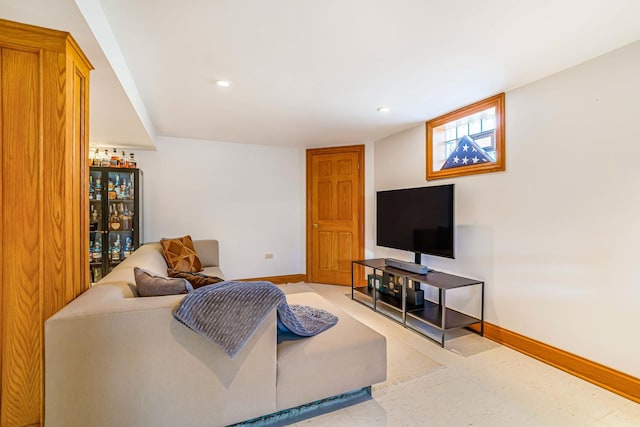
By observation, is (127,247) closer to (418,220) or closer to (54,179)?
(54,179)

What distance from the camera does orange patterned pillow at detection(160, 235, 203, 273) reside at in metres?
3.23

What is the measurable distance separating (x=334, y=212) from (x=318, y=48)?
2.99 meters

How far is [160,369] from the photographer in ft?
4.56

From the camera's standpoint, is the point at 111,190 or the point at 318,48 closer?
the point at 318,48

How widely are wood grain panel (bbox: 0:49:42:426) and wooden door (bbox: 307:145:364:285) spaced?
3626 mm

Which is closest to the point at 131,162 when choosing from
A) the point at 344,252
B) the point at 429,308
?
the point at 344,252

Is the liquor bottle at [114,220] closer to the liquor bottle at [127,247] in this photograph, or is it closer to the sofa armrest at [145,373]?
the liquor bottle at [127,247]

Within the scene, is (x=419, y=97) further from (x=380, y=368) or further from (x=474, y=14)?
(x=380, y=368)

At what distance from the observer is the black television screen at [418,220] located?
2943 millimetres

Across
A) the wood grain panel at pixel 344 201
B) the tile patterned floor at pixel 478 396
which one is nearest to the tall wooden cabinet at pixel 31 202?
the tile patterned floor at pixel 478 396

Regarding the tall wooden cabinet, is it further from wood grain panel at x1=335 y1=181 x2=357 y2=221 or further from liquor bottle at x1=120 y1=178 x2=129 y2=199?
wood grain panel at x1=335 y1=181 x2=357 y2=221

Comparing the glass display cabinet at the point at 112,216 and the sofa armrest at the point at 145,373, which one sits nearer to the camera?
the sofa armrest at the point at 145,373

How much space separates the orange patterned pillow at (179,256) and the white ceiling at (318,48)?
4.19 ft

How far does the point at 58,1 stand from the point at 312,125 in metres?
2.62
